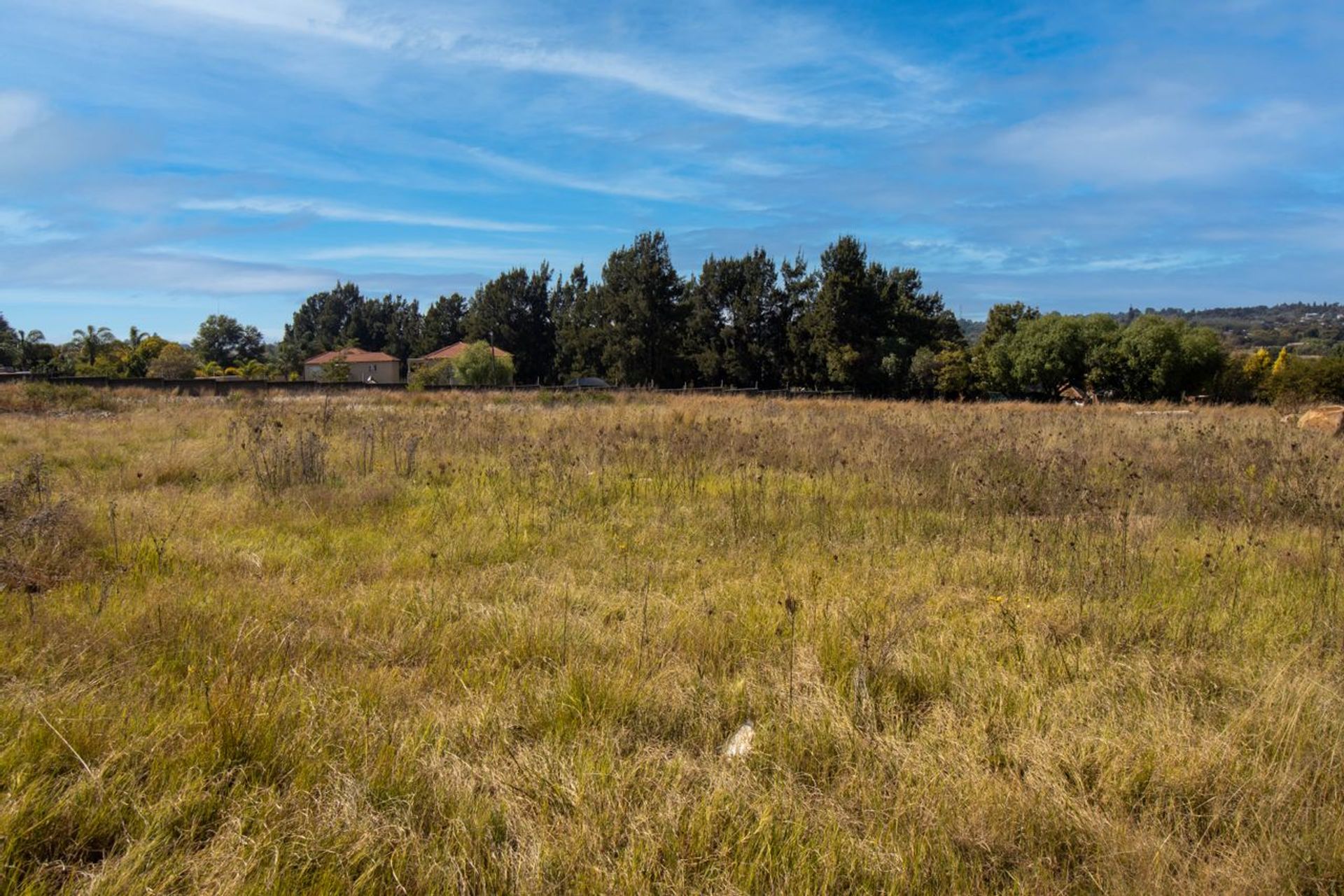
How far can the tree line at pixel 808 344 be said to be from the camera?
124 feet

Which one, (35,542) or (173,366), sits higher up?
(173,366)

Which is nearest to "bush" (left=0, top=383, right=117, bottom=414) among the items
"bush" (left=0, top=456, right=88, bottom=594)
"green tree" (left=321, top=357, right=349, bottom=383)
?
"bush" (left=0, top=456, right=88, bottom=594)

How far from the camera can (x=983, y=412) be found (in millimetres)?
18844

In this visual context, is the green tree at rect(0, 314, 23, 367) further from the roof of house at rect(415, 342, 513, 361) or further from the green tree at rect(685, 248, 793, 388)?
the green tree at rect(685, 248, 793, 388)

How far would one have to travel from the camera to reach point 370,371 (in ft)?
252

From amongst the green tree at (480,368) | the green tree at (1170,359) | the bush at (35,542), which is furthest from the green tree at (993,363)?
the bush at (35,542)

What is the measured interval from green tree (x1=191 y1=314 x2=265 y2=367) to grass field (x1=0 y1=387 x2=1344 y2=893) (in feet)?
290

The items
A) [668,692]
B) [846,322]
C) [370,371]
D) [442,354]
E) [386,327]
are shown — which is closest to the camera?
[668,692]

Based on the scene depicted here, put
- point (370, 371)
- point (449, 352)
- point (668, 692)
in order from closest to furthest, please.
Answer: point (668, 692), point (449, 352), point (370, 371)

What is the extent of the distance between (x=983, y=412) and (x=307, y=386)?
1166 inches

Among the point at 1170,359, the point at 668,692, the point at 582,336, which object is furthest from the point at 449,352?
the point at 668,692

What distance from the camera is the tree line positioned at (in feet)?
124

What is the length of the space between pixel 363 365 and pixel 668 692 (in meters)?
80.9

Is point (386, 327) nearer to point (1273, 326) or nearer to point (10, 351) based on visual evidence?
point (10, 351)
